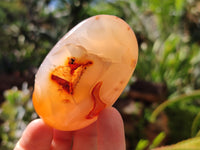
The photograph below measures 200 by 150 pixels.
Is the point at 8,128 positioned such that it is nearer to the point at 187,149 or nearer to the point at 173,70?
the point at 187,149

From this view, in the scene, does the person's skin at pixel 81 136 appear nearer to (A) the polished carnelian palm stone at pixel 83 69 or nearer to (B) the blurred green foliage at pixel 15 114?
(A) the polished carnelian palm stone at pixel 83 69

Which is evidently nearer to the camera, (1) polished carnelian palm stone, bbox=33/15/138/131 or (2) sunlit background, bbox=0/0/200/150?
(1) polished carnelian palm stone, bbox=33/15/138/131

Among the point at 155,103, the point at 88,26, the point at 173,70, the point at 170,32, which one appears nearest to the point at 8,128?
the point at 88,26

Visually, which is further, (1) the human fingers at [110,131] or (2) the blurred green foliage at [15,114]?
(2) the blurred green foliage at [15,114]

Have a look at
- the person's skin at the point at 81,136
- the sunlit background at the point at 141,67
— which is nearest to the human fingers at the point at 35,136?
the person's skin at the point at 81,136

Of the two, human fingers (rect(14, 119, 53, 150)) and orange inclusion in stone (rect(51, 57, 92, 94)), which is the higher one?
orange inclusion in stone (rect(51, 57, 92, 94))

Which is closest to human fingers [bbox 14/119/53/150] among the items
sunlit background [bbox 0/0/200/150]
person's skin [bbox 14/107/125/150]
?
person's skin [bbox 14/107/125/150]

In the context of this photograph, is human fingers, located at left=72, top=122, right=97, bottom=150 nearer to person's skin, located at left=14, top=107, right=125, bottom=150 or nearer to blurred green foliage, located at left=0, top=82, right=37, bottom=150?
person's skin, located at left=14, top=107, right=125, bottom=150

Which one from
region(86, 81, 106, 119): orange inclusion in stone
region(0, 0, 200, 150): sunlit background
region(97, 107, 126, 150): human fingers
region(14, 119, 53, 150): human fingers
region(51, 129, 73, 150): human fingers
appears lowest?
region(0, 0, 200, 150): sunlit background
